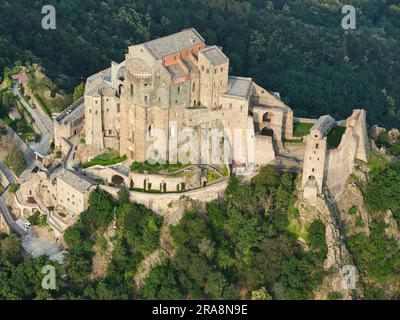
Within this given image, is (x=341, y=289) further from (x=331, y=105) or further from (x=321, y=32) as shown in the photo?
(x=321, y=32)

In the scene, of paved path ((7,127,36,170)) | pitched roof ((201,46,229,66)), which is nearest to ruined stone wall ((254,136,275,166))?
pitched roof ((201,46,229,66))

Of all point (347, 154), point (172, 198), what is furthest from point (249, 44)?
point (172, 198)

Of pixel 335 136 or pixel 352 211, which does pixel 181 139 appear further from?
pixel 352 211

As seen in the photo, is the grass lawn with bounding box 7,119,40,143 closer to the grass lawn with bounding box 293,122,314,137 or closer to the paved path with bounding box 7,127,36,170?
the paved path with bounding box 7,127,36,170

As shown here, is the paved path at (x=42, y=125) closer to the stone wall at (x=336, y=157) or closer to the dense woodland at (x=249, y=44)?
the dense woodland at (x=249, y=44)

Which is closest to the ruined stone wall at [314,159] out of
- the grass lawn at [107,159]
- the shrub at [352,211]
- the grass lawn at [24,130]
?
the shrub at [352,211]

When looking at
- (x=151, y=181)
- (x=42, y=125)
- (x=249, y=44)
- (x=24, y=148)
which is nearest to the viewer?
(x=151, y=181)
